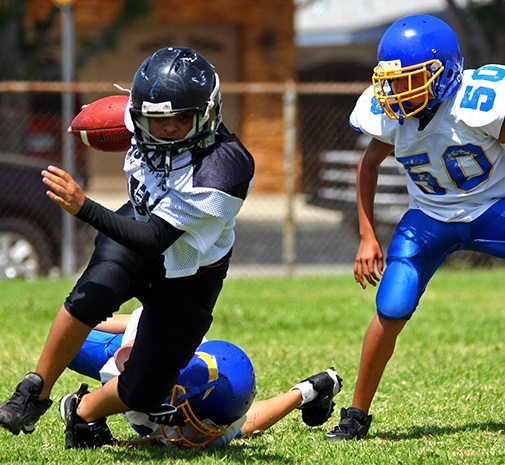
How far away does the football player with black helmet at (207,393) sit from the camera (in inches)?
157

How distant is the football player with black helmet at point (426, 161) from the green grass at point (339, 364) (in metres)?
0.36

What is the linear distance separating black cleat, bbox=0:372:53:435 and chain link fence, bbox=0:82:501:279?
5.79 metres

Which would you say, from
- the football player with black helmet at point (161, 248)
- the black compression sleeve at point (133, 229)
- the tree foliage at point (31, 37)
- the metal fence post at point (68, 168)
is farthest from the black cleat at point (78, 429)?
the tree foliage at point (31, 37)

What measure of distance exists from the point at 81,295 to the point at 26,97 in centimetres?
859

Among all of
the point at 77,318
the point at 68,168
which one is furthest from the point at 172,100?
the point at 68,168

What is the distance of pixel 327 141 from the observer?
45.5 ft

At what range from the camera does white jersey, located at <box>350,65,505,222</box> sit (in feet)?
13.7

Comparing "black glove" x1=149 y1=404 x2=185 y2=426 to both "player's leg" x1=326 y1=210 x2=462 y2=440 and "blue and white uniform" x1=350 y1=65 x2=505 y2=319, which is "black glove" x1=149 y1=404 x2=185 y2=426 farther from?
"blue and white uniform" x1=350 y1=65 x2=505 y2=319

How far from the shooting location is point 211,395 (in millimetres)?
3996

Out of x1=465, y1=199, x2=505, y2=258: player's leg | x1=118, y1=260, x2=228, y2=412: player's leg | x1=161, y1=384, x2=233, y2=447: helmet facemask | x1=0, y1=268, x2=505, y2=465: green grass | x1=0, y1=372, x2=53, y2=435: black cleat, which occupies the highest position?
x1=465, y1=199, x2=505, y2=258: player's leg

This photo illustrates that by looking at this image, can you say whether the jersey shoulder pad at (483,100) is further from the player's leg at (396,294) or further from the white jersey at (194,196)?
the white jersey at (194,196)

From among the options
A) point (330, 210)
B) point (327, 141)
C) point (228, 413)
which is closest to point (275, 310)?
point (330, 210)

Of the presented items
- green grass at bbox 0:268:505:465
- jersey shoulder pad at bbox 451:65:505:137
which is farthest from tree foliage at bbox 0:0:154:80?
jersey shoulder pad at bbox 451:65:505:137

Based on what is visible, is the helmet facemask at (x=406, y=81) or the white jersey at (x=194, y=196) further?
the helmet facemask at (x=406, y=81)
